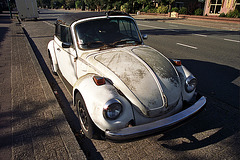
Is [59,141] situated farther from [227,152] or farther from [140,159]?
[227,152]

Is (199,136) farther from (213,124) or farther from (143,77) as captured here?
(143,77)

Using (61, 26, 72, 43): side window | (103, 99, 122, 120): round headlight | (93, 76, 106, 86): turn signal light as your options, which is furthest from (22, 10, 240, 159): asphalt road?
(61, 26, 72, 43): side window

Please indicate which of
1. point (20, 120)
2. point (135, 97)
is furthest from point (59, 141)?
point (135, 97)

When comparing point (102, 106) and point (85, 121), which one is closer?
point (102, 106)

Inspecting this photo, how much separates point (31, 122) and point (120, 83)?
185cm

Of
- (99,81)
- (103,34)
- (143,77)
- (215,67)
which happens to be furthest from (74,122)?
(215,67)

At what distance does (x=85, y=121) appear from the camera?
2760 mm

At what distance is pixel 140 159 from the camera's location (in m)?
2.44

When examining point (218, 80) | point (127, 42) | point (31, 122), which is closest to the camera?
point (31, 122)

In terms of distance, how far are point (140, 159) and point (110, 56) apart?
173 centimetres

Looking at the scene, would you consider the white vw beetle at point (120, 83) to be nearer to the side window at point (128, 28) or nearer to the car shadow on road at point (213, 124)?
the side window at point (128, 28)

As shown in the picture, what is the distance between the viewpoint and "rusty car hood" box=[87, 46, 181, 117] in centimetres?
244

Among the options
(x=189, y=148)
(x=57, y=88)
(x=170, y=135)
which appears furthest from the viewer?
(x=57, y=88)

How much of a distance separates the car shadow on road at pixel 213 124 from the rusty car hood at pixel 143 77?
2.16 ft
